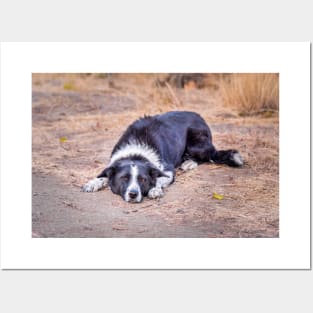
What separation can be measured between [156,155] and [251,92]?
1852 mm

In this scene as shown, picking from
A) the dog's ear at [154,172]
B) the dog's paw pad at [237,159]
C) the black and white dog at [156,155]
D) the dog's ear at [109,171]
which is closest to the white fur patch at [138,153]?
the black and white dog at [156,155]

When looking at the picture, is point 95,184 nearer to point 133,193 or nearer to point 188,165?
point 133,193

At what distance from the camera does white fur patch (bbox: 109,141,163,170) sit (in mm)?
10430

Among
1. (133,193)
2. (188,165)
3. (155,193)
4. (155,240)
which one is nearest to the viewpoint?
(155,240)

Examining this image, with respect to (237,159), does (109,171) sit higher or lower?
lower

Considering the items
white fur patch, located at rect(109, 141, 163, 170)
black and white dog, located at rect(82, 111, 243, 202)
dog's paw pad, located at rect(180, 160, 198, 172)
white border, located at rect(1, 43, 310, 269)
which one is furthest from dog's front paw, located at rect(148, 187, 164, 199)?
dog's paw pad, located at rect(180, 160, 198, 172)

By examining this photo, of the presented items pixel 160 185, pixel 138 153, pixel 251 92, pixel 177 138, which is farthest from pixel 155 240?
pixel 251 92

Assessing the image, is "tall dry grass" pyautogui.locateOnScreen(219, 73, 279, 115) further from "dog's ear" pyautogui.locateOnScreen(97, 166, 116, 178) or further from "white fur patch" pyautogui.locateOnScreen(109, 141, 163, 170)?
"dog's ear" pyautogui.locateOnScreen(97, 166, 116, 178)

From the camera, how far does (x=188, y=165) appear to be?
36.6 feet

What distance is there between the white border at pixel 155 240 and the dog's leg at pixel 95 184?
2.73 feet
